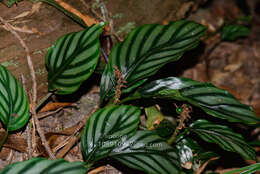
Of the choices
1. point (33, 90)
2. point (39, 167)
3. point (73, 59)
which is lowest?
point (39, 167)

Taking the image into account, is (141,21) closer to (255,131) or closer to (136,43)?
(136,43)

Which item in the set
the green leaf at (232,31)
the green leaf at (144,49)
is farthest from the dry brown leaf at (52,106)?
the green leaf at (232,31)

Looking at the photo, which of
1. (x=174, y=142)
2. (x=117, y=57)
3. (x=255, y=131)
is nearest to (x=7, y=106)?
(x=117, y=57)

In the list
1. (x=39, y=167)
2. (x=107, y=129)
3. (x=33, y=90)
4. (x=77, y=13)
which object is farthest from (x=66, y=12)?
(x=39, y=167)

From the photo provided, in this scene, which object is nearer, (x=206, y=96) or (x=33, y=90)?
(x=206, y=96)

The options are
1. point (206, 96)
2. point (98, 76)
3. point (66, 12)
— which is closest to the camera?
point (206, 96)

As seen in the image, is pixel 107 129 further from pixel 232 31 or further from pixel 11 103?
pixel 232 31
